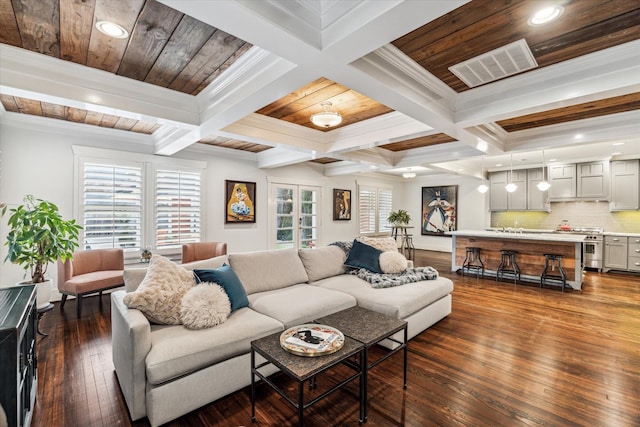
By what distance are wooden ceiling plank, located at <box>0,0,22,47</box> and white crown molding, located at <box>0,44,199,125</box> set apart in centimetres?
12

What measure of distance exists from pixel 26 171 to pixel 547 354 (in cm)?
652

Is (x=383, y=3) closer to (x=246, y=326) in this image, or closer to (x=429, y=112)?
(x=429, y=112)

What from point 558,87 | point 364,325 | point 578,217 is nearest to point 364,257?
point 364,325

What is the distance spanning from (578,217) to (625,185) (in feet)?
3.70

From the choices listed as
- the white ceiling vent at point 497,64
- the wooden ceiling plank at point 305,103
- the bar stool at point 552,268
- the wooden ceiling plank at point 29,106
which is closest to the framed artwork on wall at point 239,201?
the wooden ceiling plank at point 305,103

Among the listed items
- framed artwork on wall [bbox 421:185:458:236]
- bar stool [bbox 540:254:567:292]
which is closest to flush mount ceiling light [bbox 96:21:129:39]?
bar stool [bbox 540:254:567:292]

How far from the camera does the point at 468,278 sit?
5871mm

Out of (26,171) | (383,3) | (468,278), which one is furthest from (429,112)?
(26,171)

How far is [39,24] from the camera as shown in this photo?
6.36 ft

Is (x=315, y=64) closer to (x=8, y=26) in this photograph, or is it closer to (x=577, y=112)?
(x=8, y=26)

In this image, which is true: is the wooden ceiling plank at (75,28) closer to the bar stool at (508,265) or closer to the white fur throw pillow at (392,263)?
the white fur throw pillow at (392,263)

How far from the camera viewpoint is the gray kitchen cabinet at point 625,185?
6.29 meters

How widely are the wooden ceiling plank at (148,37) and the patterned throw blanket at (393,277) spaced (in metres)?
3.05

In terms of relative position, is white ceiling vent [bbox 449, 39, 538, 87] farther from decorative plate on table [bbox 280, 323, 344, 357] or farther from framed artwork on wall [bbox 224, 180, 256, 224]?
framed artwork on wall [bbox 224, 180, 256, 224]
